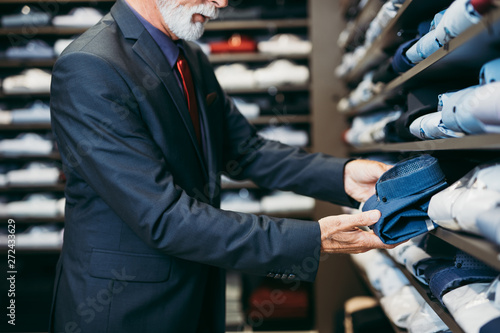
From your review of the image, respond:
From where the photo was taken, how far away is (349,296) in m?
3.17

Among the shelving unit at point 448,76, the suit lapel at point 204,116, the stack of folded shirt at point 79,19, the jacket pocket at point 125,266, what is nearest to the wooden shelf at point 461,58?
the shelving unit at point 448,76

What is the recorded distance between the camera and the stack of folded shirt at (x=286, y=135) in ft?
10.8

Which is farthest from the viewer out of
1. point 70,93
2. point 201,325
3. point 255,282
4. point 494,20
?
point 255,282

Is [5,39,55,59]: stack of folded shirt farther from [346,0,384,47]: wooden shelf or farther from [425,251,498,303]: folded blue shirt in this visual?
[425,251,498,303]: folded blue shirt

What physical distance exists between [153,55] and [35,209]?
2415mm

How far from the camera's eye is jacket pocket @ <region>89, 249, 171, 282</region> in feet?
4.03

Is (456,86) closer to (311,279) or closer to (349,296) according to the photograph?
(311,279)

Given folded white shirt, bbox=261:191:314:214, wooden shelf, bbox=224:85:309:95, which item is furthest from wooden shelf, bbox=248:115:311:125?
folded white shirt, bbox=261:191:314:214

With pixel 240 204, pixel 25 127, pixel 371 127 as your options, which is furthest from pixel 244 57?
pixel 25 127

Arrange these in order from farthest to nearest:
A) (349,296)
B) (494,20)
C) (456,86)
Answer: (349,296) → (456,86) → (494,20)

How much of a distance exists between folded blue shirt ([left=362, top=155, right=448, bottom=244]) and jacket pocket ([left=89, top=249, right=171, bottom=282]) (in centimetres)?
63

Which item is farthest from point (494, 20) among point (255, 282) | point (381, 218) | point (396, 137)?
point (255, 282)

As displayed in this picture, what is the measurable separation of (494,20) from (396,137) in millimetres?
898

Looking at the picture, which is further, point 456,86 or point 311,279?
point 456,86
